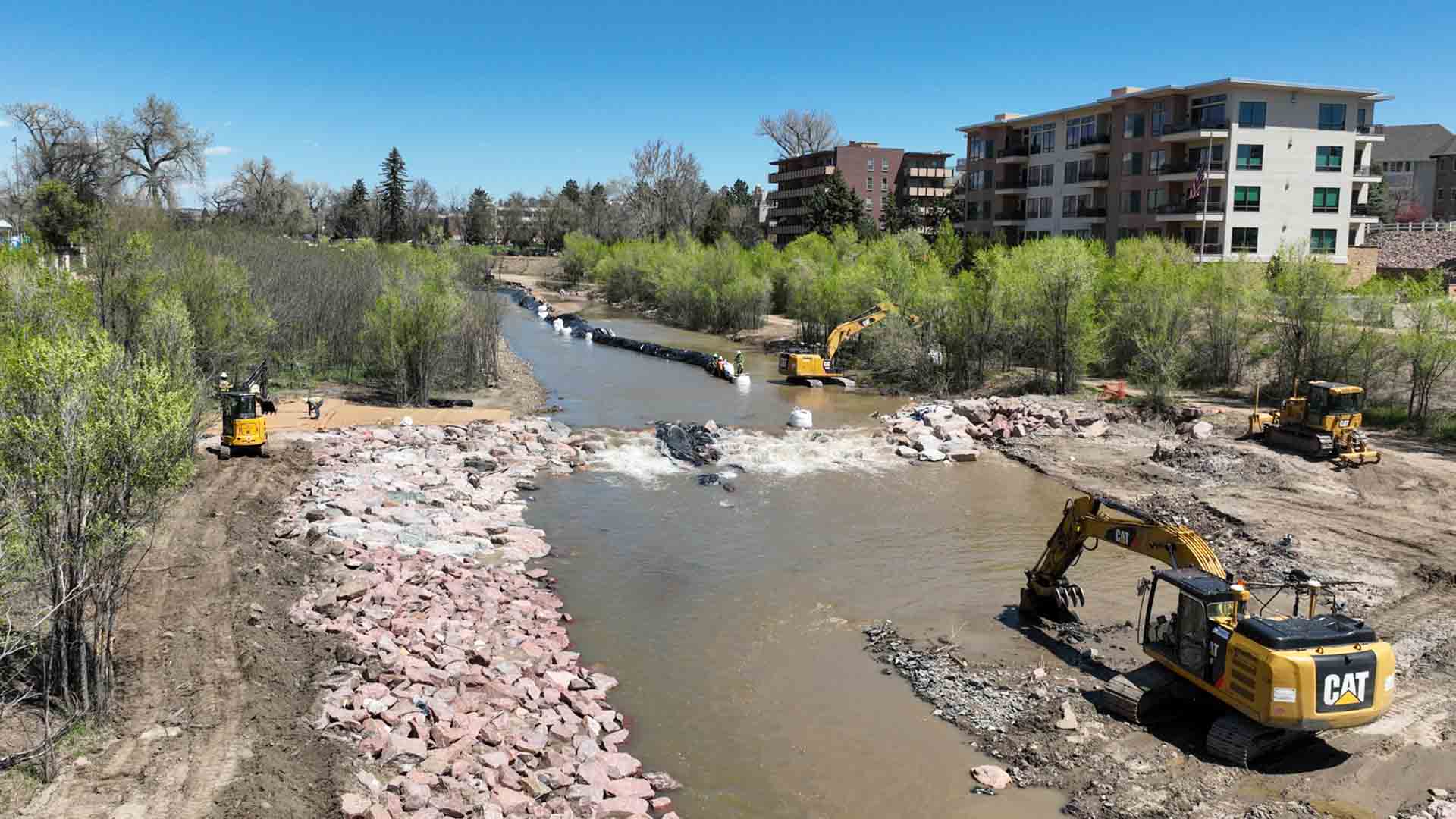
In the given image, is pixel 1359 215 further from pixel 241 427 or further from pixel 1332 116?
pixel 241 427

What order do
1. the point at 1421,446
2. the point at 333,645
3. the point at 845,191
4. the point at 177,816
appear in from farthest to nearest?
the point at 845,191 → the point at 1421,446 → the point at 333,645 → the point at 177,816

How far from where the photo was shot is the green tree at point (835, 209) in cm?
8588

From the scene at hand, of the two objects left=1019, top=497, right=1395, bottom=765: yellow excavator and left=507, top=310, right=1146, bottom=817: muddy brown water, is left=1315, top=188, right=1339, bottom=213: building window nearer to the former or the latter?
left=507, top=310, right=1146, bottom=817: muddy brown water

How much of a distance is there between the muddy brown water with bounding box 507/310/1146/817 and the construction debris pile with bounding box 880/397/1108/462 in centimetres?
99

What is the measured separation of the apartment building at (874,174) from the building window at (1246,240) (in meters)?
51.3

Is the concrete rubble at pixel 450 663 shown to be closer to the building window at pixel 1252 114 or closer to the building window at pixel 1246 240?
the building window at pixel 1246 240

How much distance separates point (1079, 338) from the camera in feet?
121

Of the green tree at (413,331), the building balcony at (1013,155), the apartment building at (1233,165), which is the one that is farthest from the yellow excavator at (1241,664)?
the building balcony at (1013,155)

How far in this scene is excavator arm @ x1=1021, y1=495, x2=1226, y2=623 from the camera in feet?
46.5

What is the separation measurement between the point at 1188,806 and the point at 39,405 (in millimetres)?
12920

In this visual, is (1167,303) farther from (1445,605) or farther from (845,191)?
(845,191)

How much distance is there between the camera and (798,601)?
18.1 metres

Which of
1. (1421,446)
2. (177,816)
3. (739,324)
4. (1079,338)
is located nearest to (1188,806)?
(177,816)

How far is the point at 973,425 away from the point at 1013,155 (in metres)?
44.9
